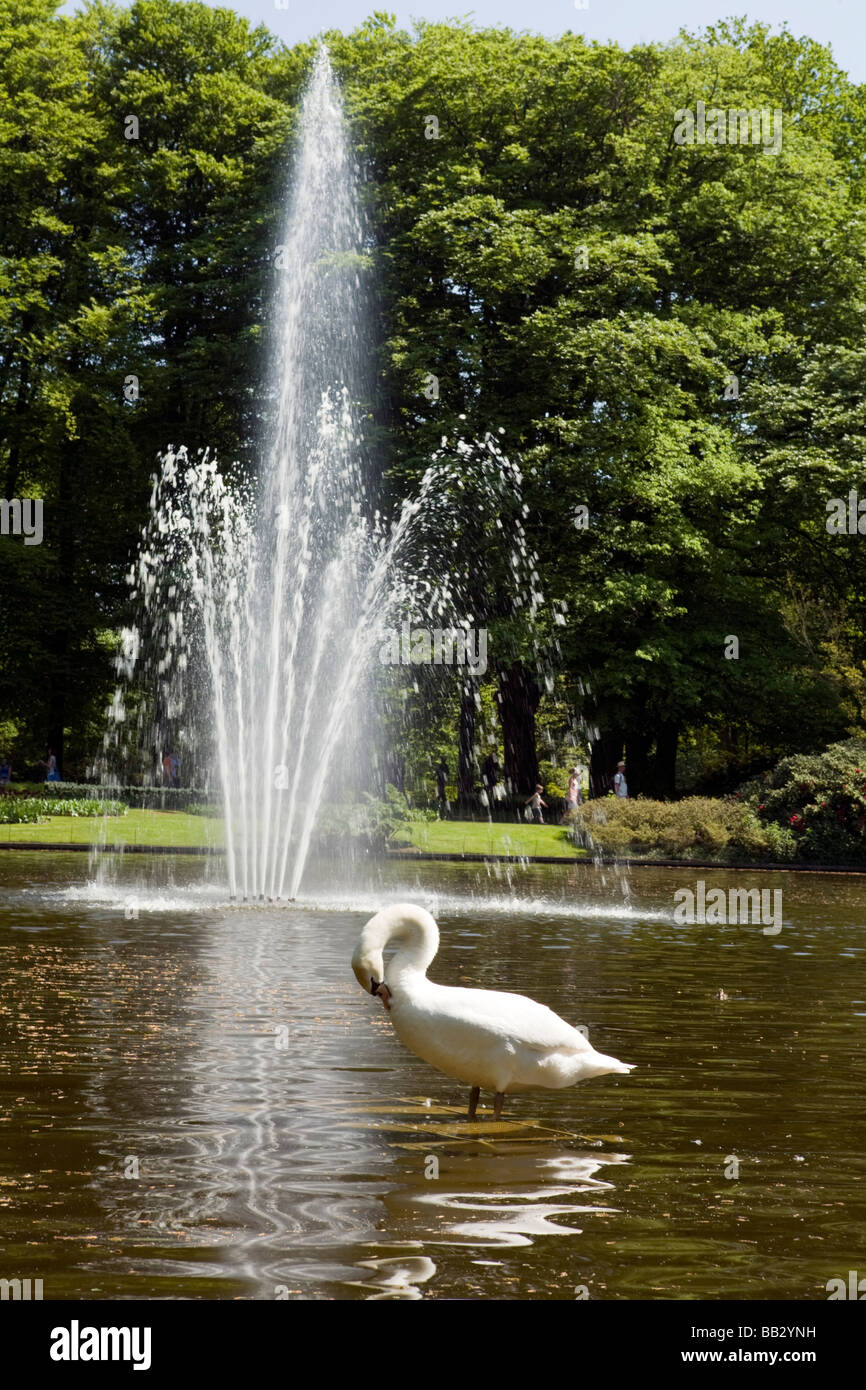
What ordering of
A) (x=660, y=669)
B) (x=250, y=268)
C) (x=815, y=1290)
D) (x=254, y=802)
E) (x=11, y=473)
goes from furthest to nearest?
(x=11, y=473), (x=250, y=268), (x=660, y=669), (x=254, y=802), (x=815, y=1290)

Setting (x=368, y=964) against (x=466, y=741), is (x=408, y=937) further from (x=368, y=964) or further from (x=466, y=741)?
(x=466, y=741)

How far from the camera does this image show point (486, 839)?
1254 inches

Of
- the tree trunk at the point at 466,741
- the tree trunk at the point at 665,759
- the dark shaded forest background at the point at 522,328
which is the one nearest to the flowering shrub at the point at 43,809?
the dark shaded forest background at the point at 522,328

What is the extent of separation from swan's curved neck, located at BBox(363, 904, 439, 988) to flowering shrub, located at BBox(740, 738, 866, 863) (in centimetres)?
2411

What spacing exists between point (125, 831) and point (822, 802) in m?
14.4

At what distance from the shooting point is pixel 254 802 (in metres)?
21.9

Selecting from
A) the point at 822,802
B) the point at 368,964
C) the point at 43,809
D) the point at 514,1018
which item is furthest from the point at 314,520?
the point at 514,1018

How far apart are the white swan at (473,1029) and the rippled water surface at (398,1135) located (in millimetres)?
317

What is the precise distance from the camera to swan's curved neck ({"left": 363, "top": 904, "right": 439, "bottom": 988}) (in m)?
7.08

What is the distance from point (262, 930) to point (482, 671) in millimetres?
23132

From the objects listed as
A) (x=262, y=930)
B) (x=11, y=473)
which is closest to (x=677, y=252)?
(x=11, y=473)

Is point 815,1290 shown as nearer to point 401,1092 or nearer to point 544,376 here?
point 401,1092

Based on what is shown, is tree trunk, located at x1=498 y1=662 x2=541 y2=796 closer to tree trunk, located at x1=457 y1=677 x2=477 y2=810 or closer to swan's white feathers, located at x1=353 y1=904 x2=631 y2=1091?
tree trunk, located at x1=457 y1=677 x2=477 y2=810

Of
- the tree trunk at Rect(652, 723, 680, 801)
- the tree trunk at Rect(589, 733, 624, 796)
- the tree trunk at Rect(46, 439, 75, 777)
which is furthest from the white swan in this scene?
the tree trunk at Rect(46, 439, 75, 777)
